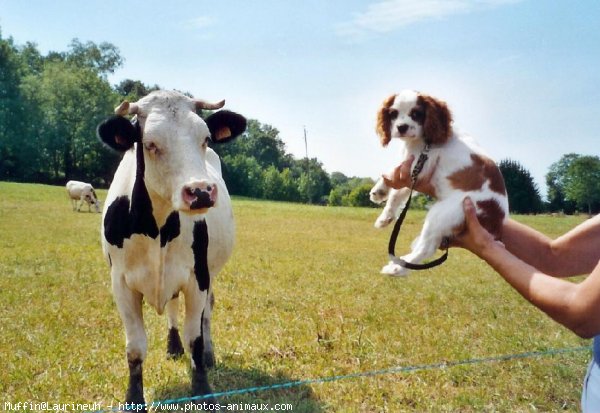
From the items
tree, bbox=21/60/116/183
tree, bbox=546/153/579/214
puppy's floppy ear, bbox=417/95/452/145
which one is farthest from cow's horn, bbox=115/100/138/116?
tree, bbox=21/60/116/183

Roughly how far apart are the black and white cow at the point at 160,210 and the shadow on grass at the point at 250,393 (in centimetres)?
24

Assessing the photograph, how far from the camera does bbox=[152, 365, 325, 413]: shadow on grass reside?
4209mm

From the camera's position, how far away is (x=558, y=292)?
2143 millimetres

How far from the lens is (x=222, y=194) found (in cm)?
545

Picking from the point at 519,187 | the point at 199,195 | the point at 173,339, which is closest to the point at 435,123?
the point at 199,195

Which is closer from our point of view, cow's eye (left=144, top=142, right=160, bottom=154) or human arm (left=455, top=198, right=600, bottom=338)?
human arm (left=455, top=198, right=600, bottom=338)

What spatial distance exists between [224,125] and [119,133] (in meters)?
0.73

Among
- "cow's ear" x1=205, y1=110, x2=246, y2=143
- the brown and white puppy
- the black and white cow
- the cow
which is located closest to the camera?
the brown and white puppy

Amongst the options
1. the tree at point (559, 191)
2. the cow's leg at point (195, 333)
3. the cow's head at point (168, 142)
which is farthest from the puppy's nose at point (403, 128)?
the tree at point (559, 191)

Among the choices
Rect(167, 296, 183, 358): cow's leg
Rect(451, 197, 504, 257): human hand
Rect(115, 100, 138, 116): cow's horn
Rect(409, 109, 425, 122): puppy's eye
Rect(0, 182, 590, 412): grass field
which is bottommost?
Rect(0, 182, 590, 412): grass field

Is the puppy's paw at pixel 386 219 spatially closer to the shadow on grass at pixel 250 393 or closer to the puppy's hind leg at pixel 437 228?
the puppy's hind leg at pixel 437 228

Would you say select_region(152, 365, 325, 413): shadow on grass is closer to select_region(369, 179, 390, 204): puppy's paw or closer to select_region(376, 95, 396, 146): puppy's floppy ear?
select_region(369, 179, 390, 204): puppy's paw

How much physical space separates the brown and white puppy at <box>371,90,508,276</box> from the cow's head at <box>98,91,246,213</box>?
1.10m

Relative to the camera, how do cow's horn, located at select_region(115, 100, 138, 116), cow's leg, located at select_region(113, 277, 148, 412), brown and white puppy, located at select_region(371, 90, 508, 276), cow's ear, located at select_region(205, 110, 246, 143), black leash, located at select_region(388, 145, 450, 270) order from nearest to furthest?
black leash, located at select_region(388, 145, 450, 270) → brown and white puppy, located at select_region(371, 90, 508, 276) → cow's horn, located at select_region(115, 100, 138, 116) → cow's ear, located at select_region(205, 110, 246, 143) → cow's leg, located at select_region(113, 277, 148, 412)
